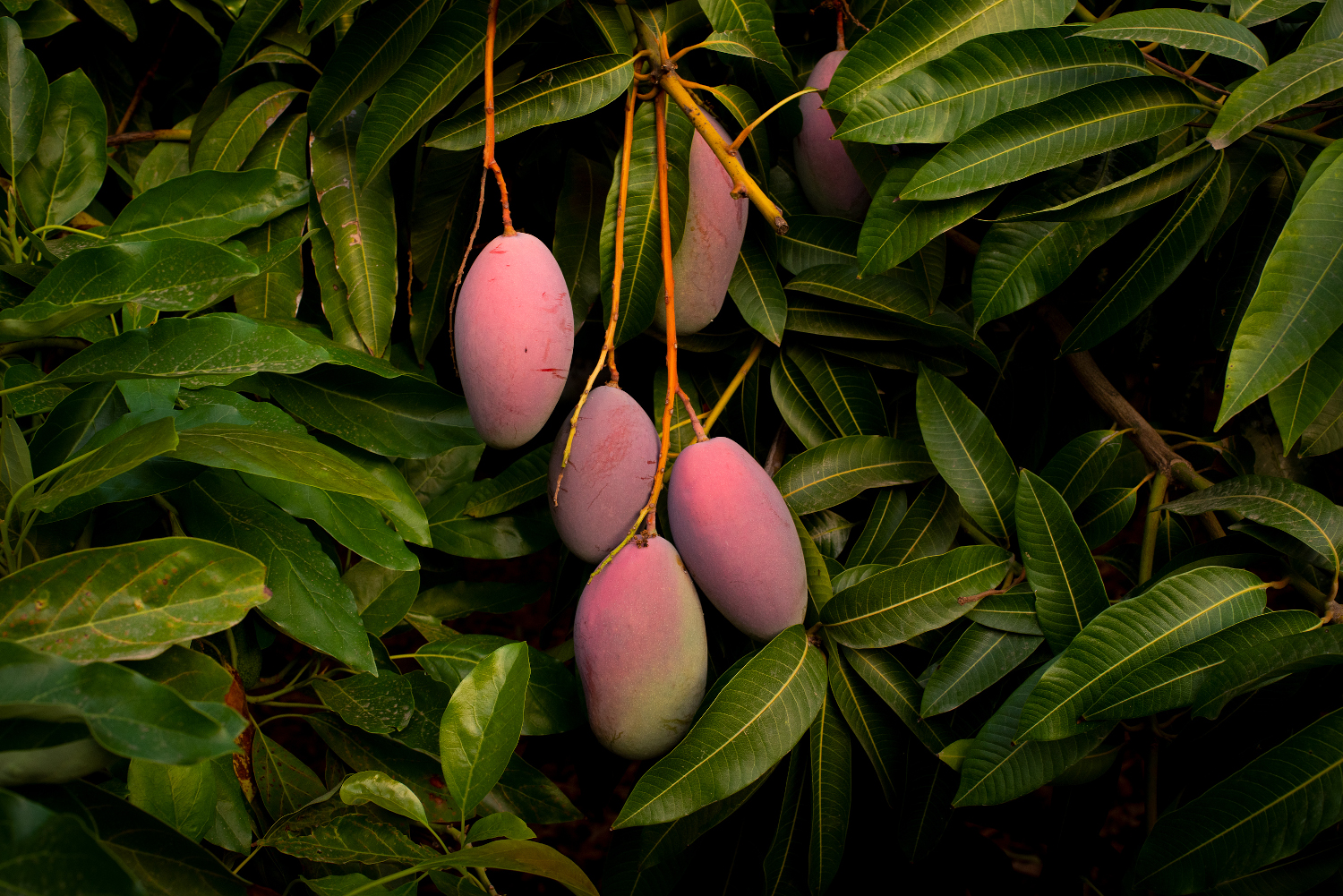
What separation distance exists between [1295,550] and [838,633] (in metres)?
0.34

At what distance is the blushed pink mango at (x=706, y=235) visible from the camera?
2.30 feet

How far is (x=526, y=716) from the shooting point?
2.35ft

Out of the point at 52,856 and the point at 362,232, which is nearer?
the point at 52,856

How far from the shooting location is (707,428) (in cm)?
71

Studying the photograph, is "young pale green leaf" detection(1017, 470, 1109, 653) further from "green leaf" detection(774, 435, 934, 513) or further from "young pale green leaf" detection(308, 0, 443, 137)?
"young pale green leaf" detection(308, 0, 443, 137)

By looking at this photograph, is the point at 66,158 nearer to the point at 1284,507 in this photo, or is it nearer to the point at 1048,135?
the point at 1048,135

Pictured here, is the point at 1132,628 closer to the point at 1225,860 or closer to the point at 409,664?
the point at 1225,860

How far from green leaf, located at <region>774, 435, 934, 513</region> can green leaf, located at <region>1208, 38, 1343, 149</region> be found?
1.06ft

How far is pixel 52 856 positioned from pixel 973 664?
0.58 m

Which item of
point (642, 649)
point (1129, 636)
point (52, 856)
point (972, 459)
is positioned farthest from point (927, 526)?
point (52, 856)

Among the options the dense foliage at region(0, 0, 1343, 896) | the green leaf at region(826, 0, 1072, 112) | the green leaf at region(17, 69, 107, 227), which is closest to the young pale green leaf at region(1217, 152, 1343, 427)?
the dense foliage at region(0, 0, 1343, 896)

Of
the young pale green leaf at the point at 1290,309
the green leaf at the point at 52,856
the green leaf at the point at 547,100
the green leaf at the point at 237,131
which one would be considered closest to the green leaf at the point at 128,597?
the green leaf at the point at 52,856

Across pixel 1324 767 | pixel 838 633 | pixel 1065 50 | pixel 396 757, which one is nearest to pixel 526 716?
pixel 396 757

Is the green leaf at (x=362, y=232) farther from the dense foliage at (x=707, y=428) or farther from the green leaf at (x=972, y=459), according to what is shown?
the green leaf at (x=972, y=459)
